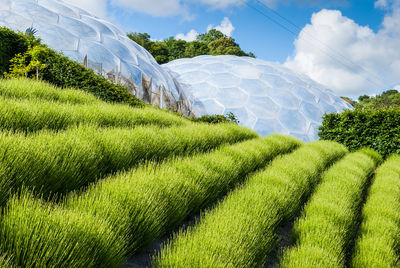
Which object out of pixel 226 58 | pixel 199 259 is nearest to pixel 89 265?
pixel 199 259

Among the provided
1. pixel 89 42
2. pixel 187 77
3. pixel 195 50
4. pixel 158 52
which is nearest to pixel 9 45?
pixel 89 42

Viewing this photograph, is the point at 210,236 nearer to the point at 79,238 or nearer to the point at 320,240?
the point at 79,238

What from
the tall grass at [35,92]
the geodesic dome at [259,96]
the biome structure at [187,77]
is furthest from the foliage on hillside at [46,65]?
the geodesic dome at [259,96]

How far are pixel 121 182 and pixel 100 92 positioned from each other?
6.39 metres

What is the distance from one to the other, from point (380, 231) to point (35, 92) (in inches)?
277

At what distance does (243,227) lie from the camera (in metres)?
3.07

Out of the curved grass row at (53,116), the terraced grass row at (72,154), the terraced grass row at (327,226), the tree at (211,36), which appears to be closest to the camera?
the terraced grass row at (72,154)

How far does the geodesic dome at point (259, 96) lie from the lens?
18953 mm

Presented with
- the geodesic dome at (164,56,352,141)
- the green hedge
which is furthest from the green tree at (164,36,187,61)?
the green hedge

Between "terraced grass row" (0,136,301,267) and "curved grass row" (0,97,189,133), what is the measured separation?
1674 mm

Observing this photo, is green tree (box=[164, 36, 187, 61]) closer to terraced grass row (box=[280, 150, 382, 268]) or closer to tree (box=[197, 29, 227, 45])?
tree (box=[197, 29, 227, 45])

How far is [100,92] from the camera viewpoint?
883cm

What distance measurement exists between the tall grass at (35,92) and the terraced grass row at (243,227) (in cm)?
427

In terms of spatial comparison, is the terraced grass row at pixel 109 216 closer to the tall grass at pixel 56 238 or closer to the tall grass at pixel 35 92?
the tall grass at pixel 56 238
